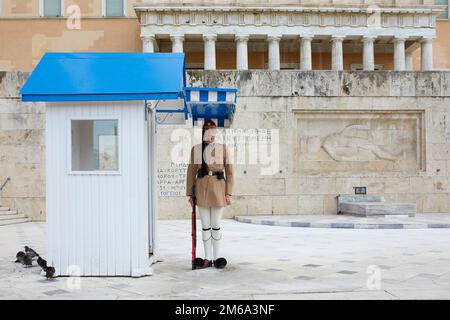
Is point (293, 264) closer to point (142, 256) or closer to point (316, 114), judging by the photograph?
point (142, 256)

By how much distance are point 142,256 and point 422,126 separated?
43.6 feet

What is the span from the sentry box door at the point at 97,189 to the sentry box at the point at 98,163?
13 millimetres

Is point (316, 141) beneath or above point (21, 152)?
above

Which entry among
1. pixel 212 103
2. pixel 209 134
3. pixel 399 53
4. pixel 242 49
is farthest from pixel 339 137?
pixel 399 53

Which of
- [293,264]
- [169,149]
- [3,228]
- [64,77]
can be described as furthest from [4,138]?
[293,264]

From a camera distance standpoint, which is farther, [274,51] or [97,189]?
[274,51]

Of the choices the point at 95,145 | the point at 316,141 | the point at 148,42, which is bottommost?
the point at 95,145

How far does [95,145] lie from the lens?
7.89 m

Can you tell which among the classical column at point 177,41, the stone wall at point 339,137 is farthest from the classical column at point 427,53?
the stone wall at point 339,137

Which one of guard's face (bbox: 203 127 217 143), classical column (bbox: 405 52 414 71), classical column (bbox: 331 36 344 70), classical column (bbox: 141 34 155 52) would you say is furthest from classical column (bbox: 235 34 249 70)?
guard's face (bbox: 203 127 217 143)

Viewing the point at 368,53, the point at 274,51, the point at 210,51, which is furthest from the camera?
the point at 368,53

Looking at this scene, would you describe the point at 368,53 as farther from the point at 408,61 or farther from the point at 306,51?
the point at 408,61

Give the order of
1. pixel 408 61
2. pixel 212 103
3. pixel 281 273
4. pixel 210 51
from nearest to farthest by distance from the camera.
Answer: pixel 281 273, pixel 212 103, pixel 210 51, pixel 408 61

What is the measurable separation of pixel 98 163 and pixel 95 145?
0.25 m
